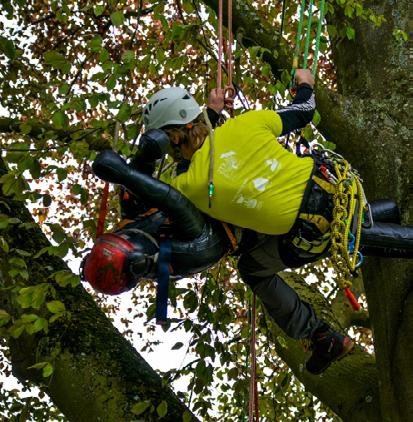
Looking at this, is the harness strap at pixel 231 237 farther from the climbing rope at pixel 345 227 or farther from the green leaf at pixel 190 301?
the green leaf at pixel 190 301

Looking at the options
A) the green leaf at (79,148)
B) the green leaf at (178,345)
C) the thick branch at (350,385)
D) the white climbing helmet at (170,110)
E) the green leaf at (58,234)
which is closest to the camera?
the white climbing helmet at (170,110)

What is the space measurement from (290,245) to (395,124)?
1.86 metres

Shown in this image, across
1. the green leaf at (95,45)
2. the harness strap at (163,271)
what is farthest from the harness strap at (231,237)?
the green leaf at (95,45)

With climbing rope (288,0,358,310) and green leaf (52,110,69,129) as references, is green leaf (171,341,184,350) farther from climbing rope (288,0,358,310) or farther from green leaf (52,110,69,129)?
green leaf (52,110,69,129)

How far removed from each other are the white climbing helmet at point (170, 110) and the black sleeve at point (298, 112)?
0.37 metres

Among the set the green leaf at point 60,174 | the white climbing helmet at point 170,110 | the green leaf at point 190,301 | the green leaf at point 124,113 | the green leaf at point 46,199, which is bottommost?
the green leaf at point 190,301

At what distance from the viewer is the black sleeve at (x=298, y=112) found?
2762mm

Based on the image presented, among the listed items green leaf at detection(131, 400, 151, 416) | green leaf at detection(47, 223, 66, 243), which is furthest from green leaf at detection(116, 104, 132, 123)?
green leaf at detection(131, 400, 151, 416)

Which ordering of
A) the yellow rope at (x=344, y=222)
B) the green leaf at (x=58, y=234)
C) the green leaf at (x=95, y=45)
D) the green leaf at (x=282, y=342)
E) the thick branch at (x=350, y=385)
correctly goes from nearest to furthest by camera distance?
the yellow rope at (x=344, y=222) < the green leaf at (x=58, y=234) < the green leaf at (x=95, y=45) < the thick branch at (x=350, y=385) < the green leaf at (x=282, y=342)

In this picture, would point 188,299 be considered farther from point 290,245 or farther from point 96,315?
point 290,245

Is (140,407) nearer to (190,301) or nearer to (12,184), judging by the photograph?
(190,301)

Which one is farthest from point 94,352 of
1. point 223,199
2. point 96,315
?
point 223,199

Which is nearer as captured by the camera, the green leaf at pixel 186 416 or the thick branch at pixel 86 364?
the green leaf at pixel 186 416

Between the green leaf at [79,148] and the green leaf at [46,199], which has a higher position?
the green leaf at [79,148]
